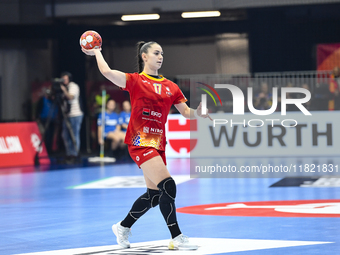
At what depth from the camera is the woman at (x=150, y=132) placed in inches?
193

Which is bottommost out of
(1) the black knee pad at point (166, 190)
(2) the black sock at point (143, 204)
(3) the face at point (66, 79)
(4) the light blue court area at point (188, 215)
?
(4) the light blue court area at point (188, 215)

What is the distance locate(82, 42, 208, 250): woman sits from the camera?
4910 mm

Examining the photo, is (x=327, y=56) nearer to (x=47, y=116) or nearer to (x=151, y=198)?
(x=47, y=116)

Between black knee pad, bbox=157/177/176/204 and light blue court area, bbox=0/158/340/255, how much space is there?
1.39 feet

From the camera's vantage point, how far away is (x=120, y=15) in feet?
70.0

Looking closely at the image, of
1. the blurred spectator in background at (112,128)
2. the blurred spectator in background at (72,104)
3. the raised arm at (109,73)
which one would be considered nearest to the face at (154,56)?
the raised arm at (109,73)

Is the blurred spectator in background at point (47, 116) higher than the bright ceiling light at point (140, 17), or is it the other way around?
the bright ceiling light at point (140, 17)

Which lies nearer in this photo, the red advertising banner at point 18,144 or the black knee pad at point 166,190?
the black knee pad at point 166,190

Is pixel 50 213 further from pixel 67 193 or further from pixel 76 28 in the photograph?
pixel 76 28

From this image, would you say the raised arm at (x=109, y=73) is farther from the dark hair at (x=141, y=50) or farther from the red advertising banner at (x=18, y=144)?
the red advertising banner at (x=18, y=144)

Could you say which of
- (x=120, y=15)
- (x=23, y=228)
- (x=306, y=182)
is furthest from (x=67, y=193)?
(x=120, y=15)

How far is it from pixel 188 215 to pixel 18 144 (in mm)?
9531

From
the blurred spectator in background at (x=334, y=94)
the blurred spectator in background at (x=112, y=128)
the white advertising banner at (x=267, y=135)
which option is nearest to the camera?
the white advertising banner at (x=267, y=135)

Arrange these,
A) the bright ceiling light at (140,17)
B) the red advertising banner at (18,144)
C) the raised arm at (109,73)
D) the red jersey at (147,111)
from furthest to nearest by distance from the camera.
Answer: the bright ceiling light at (140,17)
the red advertising banner at (18,144)
the red jersey at (147,111)
the raised arm at (109,73)
